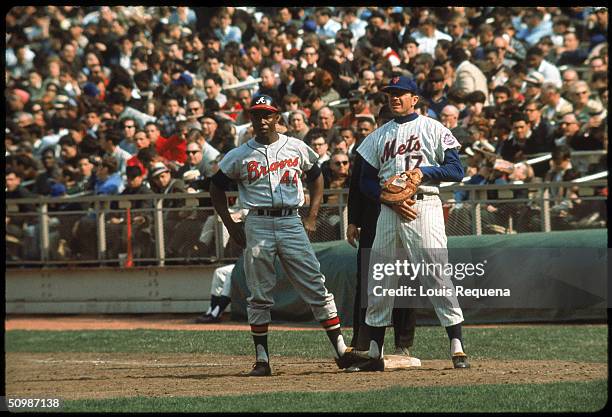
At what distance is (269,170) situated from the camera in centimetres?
915

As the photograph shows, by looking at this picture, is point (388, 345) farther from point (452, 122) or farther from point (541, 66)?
point (541, 66)

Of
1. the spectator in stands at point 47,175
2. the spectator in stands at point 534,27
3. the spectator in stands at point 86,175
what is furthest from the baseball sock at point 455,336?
the spectator in stands at point 47,175

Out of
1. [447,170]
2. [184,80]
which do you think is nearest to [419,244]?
[447,170]

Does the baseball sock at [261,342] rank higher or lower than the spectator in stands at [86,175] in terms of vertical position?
lower

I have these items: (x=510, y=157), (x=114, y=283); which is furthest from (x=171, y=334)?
(x=510, y=157)

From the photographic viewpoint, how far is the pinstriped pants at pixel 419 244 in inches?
349

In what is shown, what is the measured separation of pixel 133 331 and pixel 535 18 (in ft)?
25.6

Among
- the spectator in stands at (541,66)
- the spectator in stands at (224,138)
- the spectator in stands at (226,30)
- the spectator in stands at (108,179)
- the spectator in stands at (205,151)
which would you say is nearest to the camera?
the spectator in stands at (205,151)

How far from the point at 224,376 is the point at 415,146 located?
7.42 ft

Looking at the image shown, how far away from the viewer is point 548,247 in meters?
12.6

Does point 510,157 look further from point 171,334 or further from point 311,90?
point 171,334

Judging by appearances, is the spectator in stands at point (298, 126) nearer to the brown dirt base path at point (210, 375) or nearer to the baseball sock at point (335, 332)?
the brown dirt base path at point (210, 375)

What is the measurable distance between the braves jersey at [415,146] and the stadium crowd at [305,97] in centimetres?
446

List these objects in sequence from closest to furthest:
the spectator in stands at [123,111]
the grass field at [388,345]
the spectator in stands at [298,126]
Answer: the grass field at [388,345] < the spectator in stands at [298,126] < the spectator in stands at [123,111]
